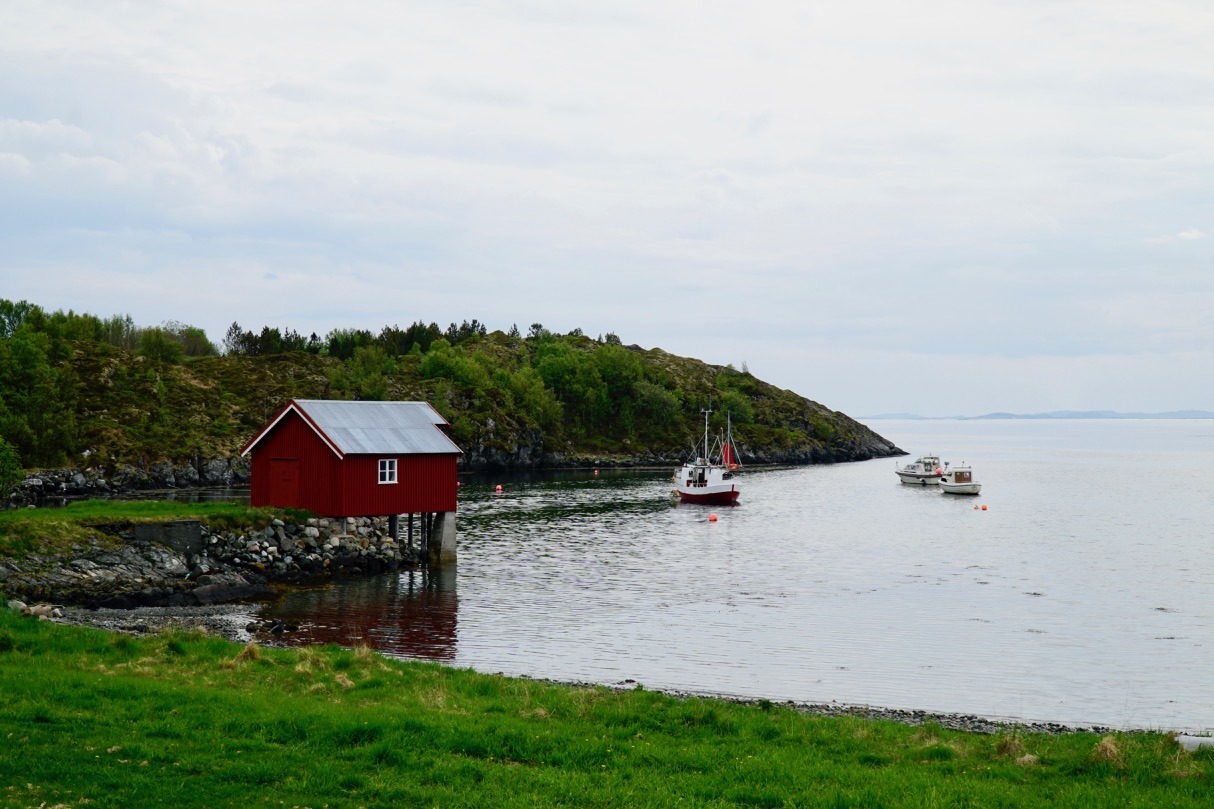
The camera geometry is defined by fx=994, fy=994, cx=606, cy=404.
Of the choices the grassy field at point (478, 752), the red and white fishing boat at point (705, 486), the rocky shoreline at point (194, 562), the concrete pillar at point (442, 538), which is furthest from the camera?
the red and white fishing boat at point (705, 486)

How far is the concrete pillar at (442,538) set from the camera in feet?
167

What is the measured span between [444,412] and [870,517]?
245 feet

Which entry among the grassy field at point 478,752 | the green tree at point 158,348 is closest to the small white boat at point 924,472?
the green tree at point 158,348

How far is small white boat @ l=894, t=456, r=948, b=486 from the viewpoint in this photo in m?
122

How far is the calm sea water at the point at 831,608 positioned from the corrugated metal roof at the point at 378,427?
6350 millimetres

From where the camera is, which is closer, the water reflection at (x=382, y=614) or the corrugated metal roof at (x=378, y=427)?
the water reflection at (x=382, y=614)

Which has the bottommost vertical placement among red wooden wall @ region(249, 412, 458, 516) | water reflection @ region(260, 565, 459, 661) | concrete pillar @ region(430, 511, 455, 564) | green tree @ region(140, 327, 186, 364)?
water reflection @ region(260, 565, 459, 661)

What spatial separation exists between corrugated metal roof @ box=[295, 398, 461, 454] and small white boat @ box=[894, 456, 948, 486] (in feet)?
284

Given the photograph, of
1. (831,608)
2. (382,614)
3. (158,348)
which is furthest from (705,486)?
(158,348)

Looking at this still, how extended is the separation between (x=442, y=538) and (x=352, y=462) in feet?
24.1

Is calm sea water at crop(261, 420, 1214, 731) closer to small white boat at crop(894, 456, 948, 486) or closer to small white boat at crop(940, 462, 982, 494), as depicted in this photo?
small white boat at crop(940, 462, 982, 494)

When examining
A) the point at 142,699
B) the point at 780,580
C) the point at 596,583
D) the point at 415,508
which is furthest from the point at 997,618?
the point at 142,699

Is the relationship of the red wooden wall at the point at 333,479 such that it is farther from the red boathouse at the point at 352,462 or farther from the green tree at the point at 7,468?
the green tree at the point at 7,468

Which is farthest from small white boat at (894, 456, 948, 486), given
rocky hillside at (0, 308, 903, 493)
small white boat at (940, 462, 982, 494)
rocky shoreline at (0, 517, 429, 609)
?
rocky shoreline at (0, 517, 429, 609)
